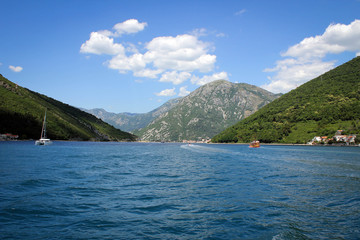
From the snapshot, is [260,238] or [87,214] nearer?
[260,238]

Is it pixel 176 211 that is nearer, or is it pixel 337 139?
pixel 176 211

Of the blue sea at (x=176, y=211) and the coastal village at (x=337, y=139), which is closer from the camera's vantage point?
the blue sea at (x=176, y=211)

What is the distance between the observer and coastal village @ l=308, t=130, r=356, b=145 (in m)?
170

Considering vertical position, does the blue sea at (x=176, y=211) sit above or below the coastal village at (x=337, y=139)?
below

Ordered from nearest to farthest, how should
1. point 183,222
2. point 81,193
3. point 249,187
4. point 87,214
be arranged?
point 183,222
point 87,214
point 81,193
point 249,187

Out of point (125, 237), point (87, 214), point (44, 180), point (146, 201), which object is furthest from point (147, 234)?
point (44, 180)

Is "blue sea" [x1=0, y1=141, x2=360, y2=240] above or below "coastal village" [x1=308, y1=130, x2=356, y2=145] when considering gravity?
below

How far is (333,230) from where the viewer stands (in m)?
14.4

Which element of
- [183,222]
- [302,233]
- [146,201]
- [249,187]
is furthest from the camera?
[249,187]

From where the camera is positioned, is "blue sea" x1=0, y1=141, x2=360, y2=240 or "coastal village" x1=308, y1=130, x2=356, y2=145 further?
"coastal village" x1=308, y1=130, x2=356, y2=145

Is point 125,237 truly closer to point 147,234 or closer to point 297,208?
point 147,234

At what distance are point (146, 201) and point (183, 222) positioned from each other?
21.6 ft

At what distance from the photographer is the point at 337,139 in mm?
180125

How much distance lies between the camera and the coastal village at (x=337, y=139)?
16950 cm
